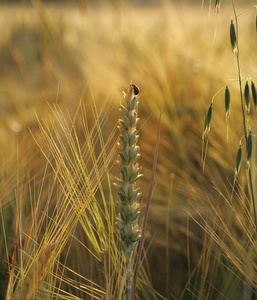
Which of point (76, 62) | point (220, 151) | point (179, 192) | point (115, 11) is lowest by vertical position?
point (179, 192)

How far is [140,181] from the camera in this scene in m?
1.06

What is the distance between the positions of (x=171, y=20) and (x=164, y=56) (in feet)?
1.04

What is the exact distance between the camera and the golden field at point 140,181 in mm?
631

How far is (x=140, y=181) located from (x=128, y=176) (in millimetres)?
553

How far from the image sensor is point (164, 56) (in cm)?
150

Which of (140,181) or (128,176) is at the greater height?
(140,181)

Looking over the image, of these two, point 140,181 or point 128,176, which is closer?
point 128,176

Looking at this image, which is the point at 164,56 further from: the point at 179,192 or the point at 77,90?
the point at 179,192

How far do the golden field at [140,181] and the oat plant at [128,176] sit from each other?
0.05 metres

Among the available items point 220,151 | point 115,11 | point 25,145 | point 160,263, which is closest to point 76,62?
point 115,11

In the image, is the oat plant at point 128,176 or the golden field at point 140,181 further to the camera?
the golden field at point 140,181

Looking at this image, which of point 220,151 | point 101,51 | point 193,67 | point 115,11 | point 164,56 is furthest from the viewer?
point 115,11

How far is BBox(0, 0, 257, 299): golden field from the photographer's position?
0.63 meters

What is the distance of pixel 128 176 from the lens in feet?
1.68
